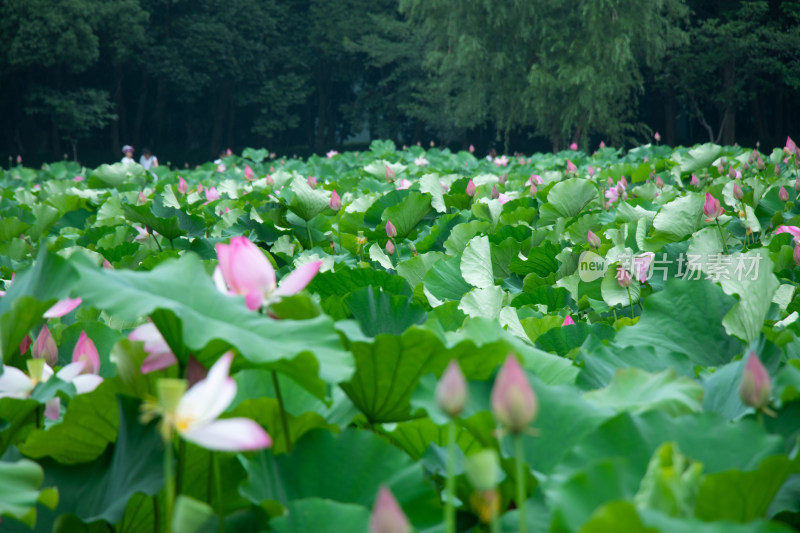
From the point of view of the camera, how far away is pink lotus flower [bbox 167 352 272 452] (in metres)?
0.48

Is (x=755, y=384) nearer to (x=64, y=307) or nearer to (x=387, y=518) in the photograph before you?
(x=387, y=518)

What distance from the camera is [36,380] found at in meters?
0.79

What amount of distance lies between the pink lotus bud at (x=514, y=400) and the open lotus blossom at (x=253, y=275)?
1.00 feet

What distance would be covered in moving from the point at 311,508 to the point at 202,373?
0.62 feet

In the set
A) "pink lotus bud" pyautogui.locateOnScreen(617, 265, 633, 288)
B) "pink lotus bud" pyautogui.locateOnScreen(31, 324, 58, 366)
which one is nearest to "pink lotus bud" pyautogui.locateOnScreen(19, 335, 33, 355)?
"pink lotus bud" pyautogui.locateOnScreen(31, 324, 58, 366)

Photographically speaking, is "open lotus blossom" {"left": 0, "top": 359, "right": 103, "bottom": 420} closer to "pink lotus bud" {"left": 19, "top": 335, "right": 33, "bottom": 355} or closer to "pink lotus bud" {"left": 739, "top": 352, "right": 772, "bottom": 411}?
"pink lotus bud" {"left": 19, "top": 335, "right": 33, "bottom": 355}

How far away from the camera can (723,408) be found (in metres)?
0.76

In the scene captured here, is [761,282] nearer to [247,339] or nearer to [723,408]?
[723,408]

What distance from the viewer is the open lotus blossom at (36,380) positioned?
754 mm

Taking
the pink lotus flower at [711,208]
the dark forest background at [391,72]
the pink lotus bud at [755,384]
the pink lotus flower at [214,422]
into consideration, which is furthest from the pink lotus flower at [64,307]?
the dark forest background at [391,72]

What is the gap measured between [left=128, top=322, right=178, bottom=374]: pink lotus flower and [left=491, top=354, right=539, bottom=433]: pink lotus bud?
0.35 metres

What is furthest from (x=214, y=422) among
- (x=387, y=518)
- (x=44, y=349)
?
(x=44, y=349)

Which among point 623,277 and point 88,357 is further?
point 623,277

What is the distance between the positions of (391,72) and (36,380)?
31216mm
